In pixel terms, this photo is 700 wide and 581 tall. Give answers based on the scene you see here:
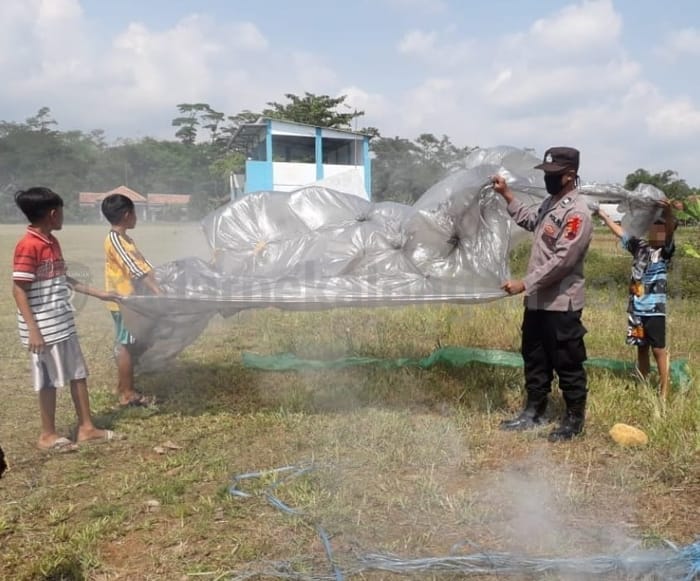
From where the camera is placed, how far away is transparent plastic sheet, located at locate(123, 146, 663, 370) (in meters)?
3.63

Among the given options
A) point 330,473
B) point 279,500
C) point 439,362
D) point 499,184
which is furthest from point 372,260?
point 279,500

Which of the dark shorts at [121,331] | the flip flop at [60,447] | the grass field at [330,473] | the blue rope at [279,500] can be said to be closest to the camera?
the blue rope at [279,500]

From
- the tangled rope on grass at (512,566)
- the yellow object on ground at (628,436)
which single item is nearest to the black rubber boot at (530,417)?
the yellow object on ground at (628,436)

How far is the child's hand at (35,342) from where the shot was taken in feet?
10.8

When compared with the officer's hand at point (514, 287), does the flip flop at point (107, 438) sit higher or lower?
lower

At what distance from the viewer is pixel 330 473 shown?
10.5 ft

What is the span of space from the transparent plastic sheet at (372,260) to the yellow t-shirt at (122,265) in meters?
Answer: 0.17

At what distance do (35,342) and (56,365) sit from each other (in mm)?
196

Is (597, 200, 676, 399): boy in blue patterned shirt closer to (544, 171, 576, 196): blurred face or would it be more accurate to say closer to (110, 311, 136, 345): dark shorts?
(544, 171, 576, 196): blurred face

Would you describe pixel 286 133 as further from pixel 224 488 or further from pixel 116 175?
pixel 224 488

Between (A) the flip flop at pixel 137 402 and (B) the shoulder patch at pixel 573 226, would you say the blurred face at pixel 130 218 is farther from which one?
(B) the shoulder patch at pixel 573 226

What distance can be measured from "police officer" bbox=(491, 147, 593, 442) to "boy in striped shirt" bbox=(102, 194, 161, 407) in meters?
2.21

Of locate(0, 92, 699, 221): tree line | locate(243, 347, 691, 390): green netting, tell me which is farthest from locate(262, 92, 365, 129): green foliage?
locate(243, 347, 691, 390): green netting

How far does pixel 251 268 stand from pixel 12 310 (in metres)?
5.51
